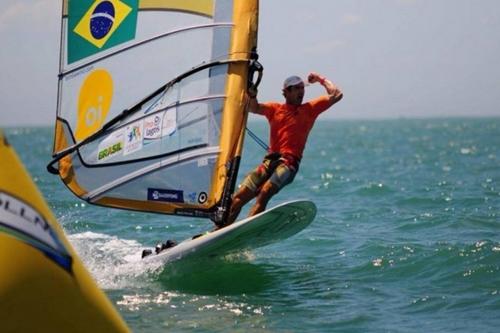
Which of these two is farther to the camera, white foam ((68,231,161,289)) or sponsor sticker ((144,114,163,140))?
sponsor sticker ((144,114,163,140))

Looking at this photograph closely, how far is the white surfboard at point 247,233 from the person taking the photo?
7539 mm

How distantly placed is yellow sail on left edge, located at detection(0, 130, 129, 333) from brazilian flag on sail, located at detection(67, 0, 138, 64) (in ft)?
12.7

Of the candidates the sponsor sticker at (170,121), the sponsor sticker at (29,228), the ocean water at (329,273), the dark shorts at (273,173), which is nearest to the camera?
the sponsor sticker at (29,228)

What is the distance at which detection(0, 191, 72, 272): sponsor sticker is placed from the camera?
424 centimetres

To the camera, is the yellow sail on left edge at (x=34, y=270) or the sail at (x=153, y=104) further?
the sail at (x=153, y=104)

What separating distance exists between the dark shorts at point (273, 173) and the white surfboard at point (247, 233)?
34cm

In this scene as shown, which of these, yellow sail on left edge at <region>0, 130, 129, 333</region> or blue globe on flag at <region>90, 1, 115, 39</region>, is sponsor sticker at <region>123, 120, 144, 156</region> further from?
yellow sail on left edge at <region>0, 130, 129, 333</region>

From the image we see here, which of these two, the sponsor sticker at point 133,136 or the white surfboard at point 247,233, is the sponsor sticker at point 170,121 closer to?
the sponsor sticker at point 133,136

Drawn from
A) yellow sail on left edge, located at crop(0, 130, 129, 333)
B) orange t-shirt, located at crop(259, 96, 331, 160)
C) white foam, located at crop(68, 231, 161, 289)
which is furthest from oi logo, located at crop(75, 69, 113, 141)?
yellow sail on left edge, located at crop(0, 130, 129, 333)

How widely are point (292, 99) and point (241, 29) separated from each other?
781 millimetres

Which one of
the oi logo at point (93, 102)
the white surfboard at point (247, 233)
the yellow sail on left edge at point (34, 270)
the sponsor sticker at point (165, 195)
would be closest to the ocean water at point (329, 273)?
the white surfboard at point (247, 233)

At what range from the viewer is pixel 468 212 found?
12242 millimetres

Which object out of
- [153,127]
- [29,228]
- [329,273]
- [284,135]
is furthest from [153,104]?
[29,228]

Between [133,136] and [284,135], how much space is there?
1.38 metres
